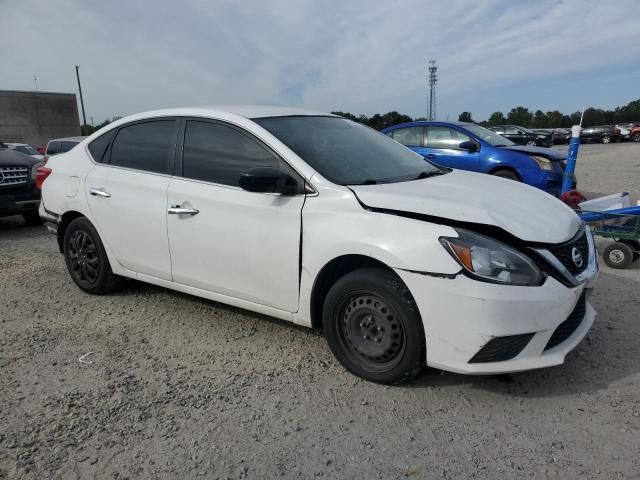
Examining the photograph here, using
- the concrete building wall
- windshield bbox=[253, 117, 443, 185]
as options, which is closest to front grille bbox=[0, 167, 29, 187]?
windshield bbox=[253, 117, 443, 185]

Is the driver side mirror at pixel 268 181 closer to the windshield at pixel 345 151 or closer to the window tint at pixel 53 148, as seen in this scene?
the windshield at pixel 345 151

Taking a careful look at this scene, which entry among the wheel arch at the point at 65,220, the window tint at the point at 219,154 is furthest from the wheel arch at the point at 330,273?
the wheel arch at the point at 65,220

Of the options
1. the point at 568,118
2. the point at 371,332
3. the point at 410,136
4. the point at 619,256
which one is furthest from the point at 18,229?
the point at 568,118

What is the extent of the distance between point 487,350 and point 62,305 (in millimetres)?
3621

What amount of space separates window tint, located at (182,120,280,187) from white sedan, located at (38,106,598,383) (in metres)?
0.01

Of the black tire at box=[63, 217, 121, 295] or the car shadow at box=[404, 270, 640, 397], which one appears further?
the black tire at box=[63, 217, 121, 295]

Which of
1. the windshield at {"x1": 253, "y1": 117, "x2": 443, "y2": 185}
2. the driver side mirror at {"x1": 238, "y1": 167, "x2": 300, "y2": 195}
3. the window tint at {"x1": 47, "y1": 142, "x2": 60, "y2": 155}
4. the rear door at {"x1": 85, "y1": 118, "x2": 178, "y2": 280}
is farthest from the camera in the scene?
the window tint at {"x1": 47, "y1": 142, "x2": 60, "y2": 155}

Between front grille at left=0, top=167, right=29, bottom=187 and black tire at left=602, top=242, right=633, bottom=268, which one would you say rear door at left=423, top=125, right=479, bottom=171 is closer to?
black tire at left=602, top=242, right=633, bottom=268

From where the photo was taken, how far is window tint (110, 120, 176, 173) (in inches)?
155

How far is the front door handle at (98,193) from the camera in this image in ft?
13.7

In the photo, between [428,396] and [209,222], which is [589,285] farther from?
[209,222]

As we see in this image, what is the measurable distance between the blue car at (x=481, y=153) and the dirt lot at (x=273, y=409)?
4.62 meters

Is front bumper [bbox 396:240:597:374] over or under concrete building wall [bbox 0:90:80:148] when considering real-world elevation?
under

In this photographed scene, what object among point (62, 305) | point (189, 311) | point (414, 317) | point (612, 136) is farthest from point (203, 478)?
point (612, 136)
